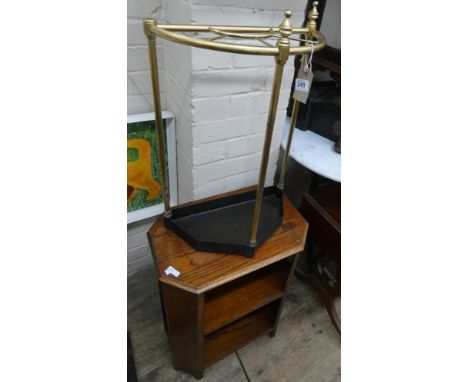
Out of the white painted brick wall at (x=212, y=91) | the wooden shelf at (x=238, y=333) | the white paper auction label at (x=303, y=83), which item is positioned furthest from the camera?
the wooden shelf at (x=238, y=333)

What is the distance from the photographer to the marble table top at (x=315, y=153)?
3.60 ft

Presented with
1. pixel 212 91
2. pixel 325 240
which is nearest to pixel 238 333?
pixel 325 240

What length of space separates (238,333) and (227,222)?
1.69 feet

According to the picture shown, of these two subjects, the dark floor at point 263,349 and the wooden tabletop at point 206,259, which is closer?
the wooden tabletop at point 206,259

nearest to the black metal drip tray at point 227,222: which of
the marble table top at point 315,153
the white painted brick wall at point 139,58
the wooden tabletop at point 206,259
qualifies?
the wooden tabletop at point 206,259

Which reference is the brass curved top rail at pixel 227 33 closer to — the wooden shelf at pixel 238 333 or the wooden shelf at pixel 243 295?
the wooden shelf at pixel 243 295

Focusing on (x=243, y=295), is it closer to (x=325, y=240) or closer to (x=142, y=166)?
(x=325, y=240)

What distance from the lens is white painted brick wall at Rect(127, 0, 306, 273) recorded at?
0.81m

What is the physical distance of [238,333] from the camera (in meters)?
1.22

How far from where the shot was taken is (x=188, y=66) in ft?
2.73

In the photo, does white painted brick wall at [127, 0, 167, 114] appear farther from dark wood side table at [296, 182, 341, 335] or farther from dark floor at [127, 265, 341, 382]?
dark floor at [127, 265, 341, 382]

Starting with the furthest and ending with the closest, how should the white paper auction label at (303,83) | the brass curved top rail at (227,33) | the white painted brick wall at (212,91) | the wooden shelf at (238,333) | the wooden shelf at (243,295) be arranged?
the wooden shelf at (238,333), the wooden shelf at (243,295), the white painted brick wall at (212,91), the white paper auction label at (303,83), the brass curved top rail at (227,33)

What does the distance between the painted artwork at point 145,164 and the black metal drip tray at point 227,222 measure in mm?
269

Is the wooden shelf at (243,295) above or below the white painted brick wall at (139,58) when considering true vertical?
below
